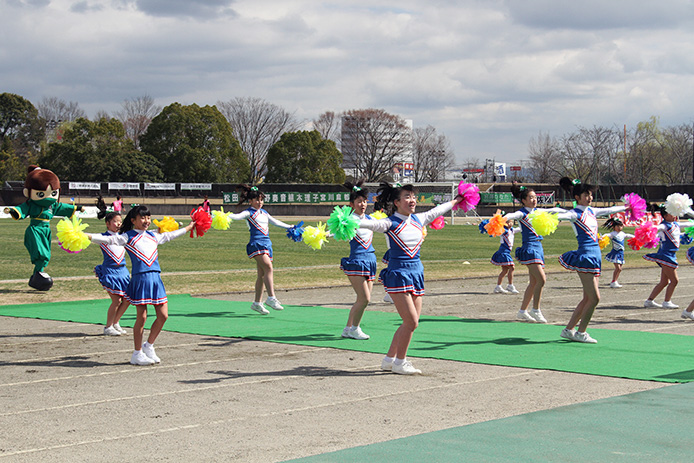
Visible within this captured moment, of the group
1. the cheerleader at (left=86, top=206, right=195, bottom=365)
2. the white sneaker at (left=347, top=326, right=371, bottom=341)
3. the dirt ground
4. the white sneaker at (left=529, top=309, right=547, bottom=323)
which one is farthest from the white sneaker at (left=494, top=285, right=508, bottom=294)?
the cheerleader at (left=86, top=206, right=195, bottom=365)

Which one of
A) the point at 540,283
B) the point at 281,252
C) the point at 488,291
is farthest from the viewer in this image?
the point at 281,252

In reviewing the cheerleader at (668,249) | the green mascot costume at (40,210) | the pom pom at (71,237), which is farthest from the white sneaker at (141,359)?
the cheerleader at (668,249)

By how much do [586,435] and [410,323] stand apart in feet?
8.33

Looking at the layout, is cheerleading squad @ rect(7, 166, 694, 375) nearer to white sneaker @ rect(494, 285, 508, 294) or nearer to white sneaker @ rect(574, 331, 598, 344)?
white sneaker @ rect(574, 331, 598, 344)

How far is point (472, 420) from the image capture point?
228 inches

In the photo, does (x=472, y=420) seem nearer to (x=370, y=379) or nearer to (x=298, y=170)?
(x=370, y=379)

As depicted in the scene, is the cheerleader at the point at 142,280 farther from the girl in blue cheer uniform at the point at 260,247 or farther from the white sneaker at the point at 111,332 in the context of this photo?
the girl in blue cheer uniform at the point at 260,247

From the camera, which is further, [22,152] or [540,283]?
[22,152]

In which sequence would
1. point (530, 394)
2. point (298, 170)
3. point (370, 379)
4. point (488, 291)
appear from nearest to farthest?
point (530, 394)
point (370, 379)
point (488, 291)
point (298, 170)

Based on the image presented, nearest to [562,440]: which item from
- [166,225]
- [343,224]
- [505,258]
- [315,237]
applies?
[343,224]

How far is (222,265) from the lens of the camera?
2155cm

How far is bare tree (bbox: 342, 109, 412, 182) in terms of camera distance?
8625 cm

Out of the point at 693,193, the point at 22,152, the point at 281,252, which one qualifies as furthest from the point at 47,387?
the point at 22,152

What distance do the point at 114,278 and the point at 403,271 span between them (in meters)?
4.43
